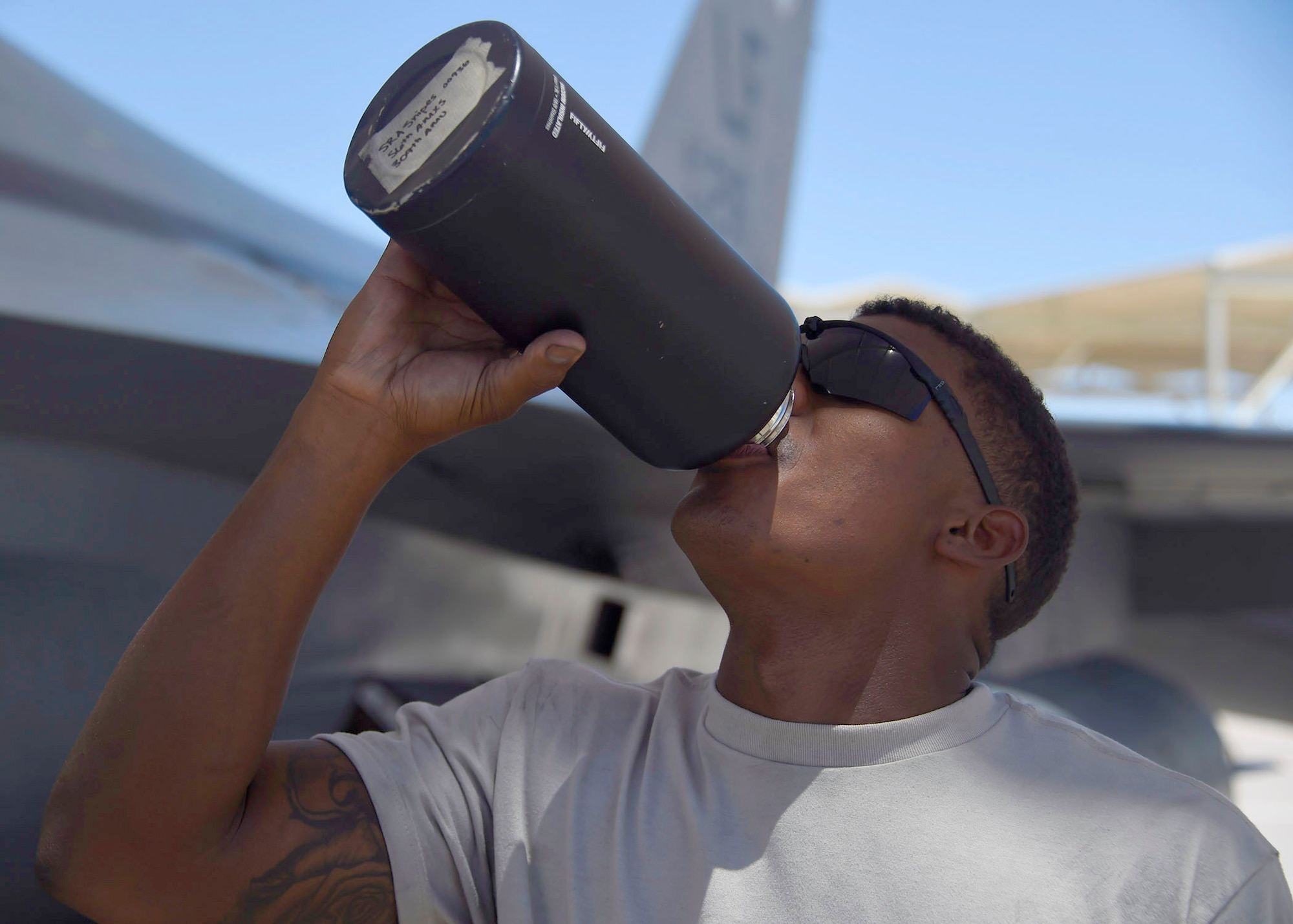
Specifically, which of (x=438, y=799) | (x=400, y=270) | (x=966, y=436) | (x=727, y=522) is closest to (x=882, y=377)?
(x=966, y=436)

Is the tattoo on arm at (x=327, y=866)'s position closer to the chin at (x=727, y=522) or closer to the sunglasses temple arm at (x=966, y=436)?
the chin at (x=727, y=522)

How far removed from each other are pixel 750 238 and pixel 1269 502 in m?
3.16

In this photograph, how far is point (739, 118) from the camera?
17.2ft

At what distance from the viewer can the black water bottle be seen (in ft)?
2.26

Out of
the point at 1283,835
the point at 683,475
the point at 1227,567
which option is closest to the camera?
the point at 683,475

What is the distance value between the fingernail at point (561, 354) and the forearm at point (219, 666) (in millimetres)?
220

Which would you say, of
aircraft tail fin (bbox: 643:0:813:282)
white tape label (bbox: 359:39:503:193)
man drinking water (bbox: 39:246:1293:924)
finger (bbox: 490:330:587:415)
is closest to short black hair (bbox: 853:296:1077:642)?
man drinking water (bbox: 39:246:1293:924)

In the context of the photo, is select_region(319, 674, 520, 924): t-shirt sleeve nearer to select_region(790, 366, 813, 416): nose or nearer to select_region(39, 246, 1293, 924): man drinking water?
select_region(39, 246, 1293, 924): man drinking water

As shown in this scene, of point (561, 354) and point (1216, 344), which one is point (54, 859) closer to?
point (561, 354)

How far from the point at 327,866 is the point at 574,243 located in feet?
1.99

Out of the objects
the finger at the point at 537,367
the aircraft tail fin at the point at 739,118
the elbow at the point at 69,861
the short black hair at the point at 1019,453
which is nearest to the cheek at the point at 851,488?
the short black hair at the point at 1019,453

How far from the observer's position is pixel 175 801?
774 mm

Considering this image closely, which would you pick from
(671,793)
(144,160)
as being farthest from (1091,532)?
(144,160)

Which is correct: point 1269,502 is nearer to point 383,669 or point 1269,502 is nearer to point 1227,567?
point 1227,567
